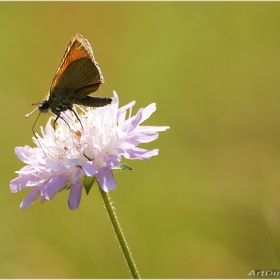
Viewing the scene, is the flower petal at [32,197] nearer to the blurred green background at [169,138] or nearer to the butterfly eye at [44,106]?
the butterfly eye at [44,106]

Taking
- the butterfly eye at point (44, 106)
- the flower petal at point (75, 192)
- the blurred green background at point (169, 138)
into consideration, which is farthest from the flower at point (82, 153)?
the blurred green background at point (169, 138)

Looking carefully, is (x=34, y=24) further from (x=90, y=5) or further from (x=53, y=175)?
(x=53, y=175)

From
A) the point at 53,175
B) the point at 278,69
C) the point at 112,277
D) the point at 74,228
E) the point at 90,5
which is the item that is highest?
the point at 90,5

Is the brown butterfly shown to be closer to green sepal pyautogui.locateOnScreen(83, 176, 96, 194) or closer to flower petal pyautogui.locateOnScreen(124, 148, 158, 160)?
flower petal pyautogui.locateOnScreen(124, 148, 158, 160)

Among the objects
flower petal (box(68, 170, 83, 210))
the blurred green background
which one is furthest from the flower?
the blurred green background

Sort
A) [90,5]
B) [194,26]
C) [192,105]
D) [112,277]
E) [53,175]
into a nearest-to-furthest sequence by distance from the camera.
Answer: [53,175], [112,277], [192,105], [194,26], [90,5]

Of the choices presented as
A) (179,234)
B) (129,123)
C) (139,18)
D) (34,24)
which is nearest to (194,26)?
(139,18)

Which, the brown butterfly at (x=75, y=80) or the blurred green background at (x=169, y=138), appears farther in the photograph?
the blurred green background at (x=169, y=138)
